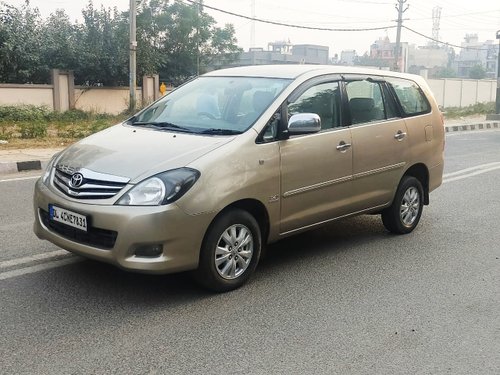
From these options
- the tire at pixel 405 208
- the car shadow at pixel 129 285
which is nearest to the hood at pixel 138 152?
the car shadow at pixel 129 285

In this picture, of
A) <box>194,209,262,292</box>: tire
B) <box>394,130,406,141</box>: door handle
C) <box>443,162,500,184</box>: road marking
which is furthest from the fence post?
<box>194,209,262,292</box>: tire

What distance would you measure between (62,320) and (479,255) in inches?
149

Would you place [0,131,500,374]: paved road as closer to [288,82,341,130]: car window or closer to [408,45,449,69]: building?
[288,82,341,130]: car window

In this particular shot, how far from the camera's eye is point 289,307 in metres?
4.11

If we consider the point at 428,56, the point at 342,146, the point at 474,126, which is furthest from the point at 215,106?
the point at 428,56

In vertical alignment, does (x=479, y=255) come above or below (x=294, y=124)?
below

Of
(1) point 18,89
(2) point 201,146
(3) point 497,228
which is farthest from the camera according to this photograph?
(1) point 18,89

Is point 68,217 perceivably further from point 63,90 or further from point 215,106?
point 63,90

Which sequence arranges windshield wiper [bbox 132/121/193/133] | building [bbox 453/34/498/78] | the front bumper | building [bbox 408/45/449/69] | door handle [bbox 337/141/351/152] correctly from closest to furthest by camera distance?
1. the front bumper
2. windshield wiper [bbox 132/121/193/133]
3. door handle [bbox 337/141/351/152]
4. building [bbox 453/34/498/78]
5. building [bbox 408/45/449/69]

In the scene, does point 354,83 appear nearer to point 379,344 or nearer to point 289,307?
point 289,307

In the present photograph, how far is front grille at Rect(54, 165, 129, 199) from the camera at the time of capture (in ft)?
12.7

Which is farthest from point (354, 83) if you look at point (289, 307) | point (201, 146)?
point (289, 307)

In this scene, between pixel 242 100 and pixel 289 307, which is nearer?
pixel 289 307

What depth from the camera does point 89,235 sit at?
12.9ft
